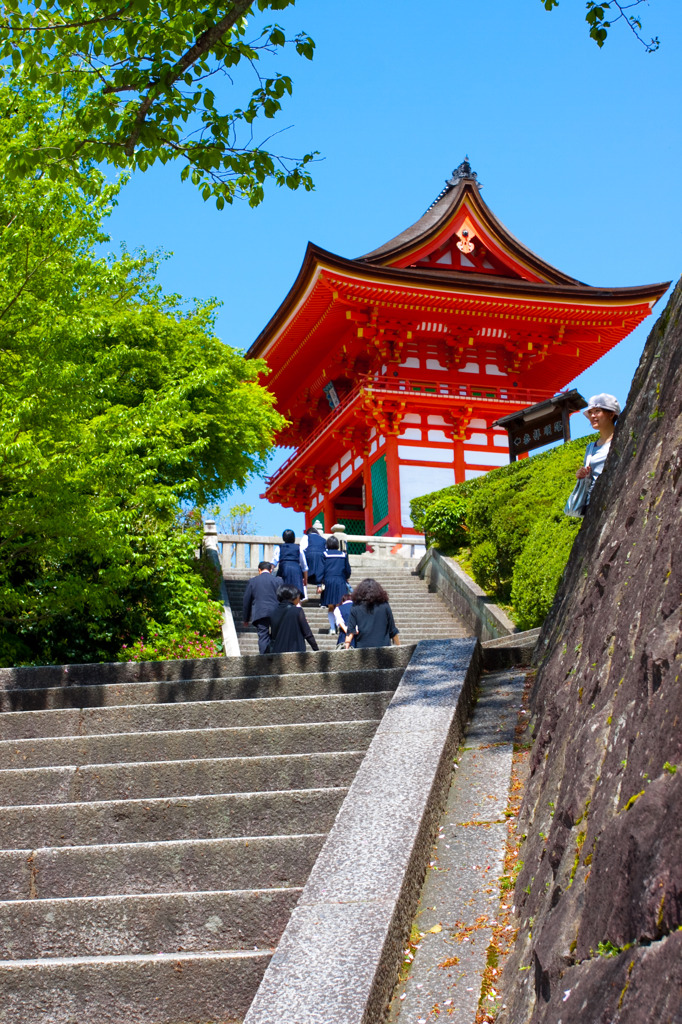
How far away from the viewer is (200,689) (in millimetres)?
6129

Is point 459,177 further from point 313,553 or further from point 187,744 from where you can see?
point 187,744

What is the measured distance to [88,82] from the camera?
7453 mm

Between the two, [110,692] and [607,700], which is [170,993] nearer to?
[607,700]

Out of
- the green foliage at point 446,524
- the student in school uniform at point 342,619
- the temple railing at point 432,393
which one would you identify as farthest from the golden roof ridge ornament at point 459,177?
the student in school uniform at point 342,619

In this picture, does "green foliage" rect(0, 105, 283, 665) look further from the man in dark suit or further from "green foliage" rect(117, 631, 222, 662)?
the man in dark suit

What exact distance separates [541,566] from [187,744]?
21.0 ft

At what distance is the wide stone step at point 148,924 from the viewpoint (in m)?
3.48

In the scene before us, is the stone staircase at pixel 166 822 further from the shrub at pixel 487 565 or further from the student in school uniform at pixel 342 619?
the shrub at pixel 487 565

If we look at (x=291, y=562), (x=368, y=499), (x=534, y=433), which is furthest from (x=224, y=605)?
(x=368, y=499)

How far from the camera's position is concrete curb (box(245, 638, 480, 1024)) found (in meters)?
2.65

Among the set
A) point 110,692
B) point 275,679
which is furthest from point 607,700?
point 110,692

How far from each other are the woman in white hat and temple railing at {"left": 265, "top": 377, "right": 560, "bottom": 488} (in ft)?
56.2

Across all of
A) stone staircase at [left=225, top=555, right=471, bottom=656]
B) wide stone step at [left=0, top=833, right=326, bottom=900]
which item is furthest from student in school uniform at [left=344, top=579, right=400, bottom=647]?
stone staircase at [left=225, top=555, right=471, bottom=656]

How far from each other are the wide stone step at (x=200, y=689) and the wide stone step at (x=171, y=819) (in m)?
1.56
